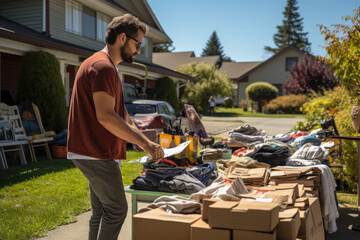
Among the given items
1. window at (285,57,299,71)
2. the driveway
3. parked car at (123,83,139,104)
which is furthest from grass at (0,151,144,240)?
window at (285,57,299,71)

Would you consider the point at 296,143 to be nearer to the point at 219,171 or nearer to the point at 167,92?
the point at 219,171

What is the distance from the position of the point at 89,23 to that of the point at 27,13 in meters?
2.85

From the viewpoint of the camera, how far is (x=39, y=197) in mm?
5715

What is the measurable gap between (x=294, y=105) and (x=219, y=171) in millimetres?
29246

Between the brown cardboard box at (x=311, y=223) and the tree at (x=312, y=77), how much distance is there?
92.2ft

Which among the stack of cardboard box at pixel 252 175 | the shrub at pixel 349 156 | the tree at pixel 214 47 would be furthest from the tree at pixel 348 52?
the tree at pixel 214 47

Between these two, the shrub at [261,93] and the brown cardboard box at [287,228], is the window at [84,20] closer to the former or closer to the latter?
the brown cardboard box at [287,228]

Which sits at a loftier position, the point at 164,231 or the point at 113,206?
the point at 113,206

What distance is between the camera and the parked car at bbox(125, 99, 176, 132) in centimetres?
1070

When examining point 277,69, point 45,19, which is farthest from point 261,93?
point 45,19

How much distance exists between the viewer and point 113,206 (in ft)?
8.80

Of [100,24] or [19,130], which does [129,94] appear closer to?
[19,130]

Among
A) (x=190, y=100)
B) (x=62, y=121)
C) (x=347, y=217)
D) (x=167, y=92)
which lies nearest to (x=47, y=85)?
(x=62, y=121)

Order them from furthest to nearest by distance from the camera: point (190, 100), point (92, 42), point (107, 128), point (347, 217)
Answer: point (190, 100)
point (92, 42)
point (347, 217)
point (107, 128)
